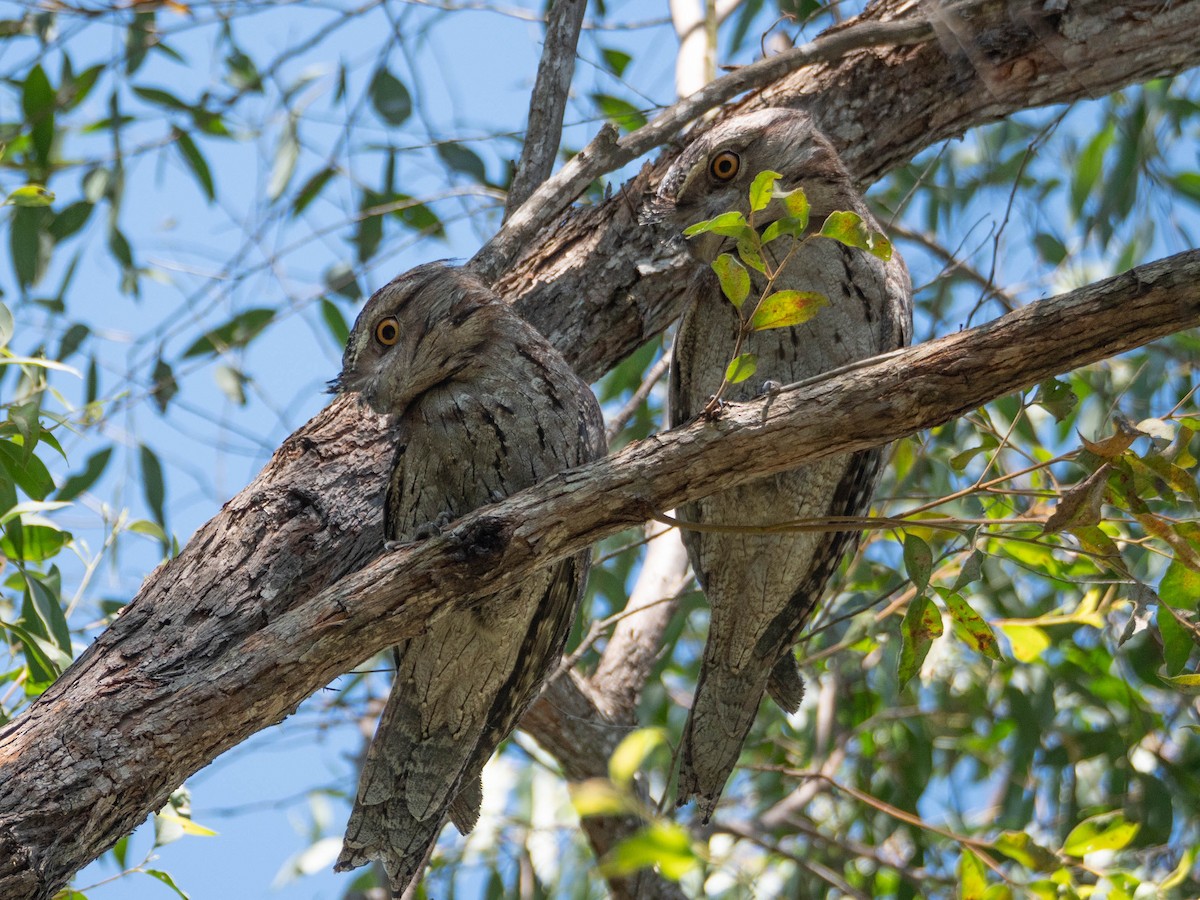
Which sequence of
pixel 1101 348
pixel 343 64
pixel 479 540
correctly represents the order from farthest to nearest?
pixel 343 64, pixel 479 540, pixel 1101 348

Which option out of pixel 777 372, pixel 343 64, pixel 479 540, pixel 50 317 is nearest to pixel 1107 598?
pixel 777 372

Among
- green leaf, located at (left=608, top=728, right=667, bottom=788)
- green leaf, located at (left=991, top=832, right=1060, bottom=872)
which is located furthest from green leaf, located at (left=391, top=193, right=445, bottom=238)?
green leaf, located at (left=608, top=728, right=667, bottom=788)

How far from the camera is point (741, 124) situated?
285 cm

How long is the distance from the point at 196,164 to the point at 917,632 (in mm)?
3354

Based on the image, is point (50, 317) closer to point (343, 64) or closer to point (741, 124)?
point (343, 64)

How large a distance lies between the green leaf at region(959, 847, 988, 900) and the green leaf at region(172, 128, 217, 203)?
3.45 meters

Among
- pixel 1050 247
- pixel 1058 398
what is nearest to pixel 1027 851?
pixel 1058 398

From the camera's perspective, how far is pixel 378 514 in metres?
3.07

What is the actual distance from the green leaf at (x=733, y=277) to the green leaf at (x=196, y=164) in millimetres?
3012

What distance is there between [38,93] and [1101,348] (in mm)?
3639

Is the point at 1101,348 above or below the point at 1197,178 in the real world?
below

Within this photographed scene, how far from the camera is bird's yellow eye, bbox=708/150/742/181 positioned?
9.39ft

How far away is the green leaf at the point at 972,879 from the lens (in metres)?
2.82

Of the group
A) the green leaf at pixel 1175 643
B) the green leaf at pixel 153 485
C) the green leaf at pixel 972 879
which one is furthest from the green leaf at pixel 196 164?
the green leaf at pixel 1175 643
